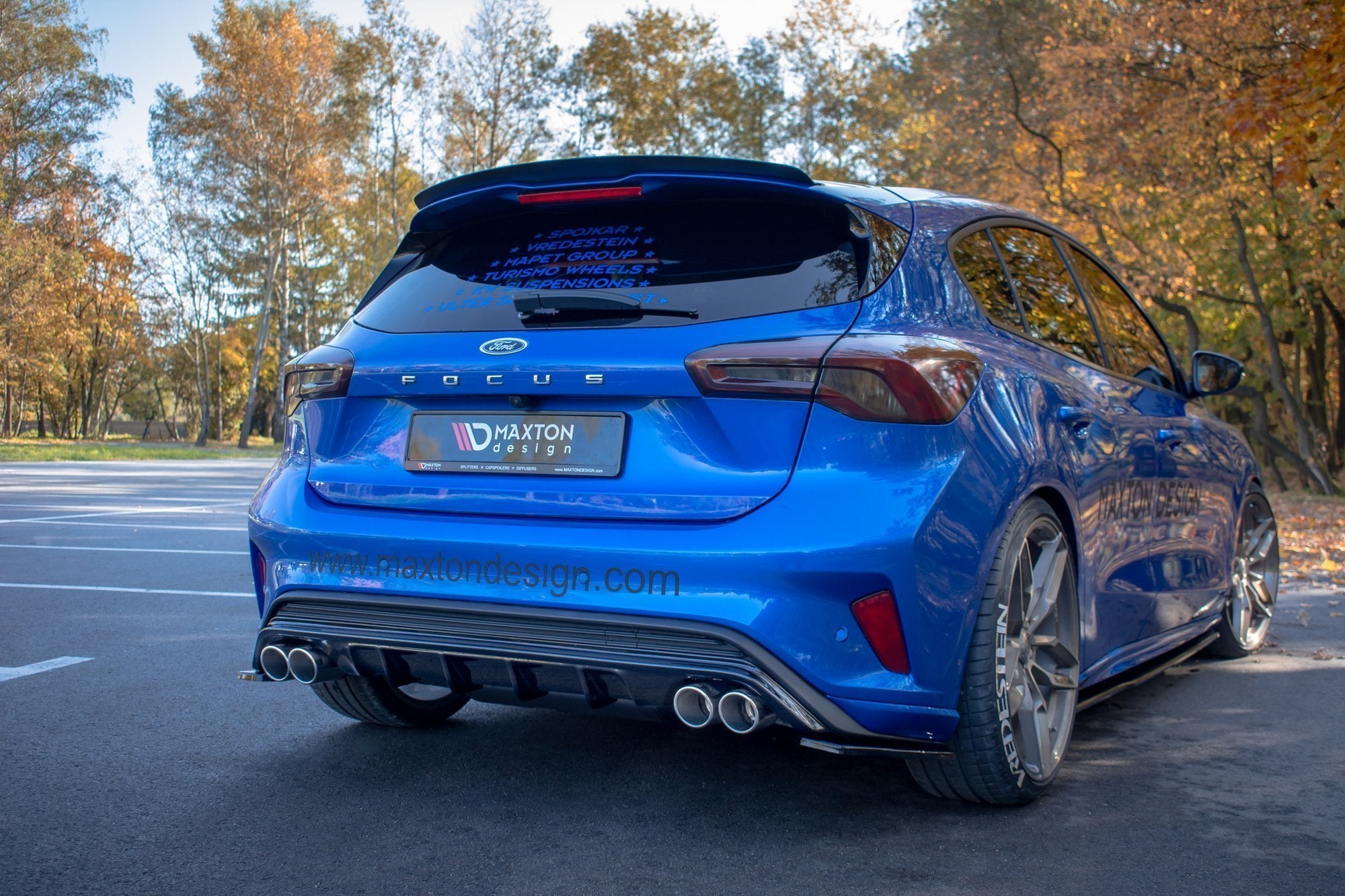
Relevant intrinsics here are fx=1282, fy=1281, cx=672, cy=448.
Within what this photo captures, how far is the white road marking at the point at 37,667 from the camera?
496 centimetres

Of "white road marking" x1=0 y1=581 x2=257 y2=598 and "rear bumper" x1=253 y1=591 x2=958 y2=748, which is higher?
"rear bumper" x1=253 y1=591 x2=958 y2=748

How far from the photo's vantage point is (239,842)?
3.10 m

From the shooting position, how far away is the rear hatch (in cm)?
301

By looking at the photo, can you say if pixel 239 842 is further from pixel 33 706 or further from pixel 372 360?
pixel 33 706

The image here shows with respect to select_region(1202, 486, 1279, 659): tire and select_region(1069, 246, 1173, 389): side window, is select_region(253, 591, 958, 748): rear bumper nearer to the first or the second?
select_region(1069, 246, 1173, 389): side window

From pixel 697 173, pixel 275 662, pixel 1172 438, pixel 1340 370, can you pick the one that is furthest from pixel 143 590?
pixel 1340 370

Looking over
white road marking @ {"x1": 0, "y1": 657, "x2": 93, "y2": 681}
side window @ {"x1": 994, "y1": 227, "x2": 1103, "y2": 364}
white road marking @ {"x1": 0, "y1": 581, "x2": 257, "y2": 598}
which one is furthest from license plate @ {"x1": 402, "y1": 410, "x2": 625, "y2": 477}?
white road marking @ {"x1": 0, "y1": 581, "x2": 257, "y2": 598}

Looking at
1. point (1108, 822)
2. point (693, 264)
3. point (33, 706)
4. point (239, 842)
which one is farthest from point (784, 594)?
point (33, 706)

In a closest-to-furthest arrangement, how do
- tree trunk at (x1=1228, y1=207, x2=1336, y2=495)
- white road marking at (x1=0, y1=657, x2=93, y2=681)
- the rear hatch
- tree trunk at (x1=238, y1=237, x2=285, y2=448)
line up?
the rear hatch
white road marking at (x1=0, y1=657, x2=93, y2=681)
tree trunk at (x1=1228, y1=207, x2=1336, y2=495)
tree trunk at (x1=238, y1=237, x2=285, y2=448)

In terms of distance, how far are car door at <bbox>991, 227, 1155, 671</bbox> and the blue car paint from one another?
0.29 ft

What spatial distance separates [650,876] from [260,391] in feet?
272

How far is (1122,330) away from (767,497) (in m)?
2.48

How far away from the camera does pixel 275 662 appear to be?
342 cm

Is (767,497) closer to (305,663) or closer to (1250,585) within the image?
(305,663)
